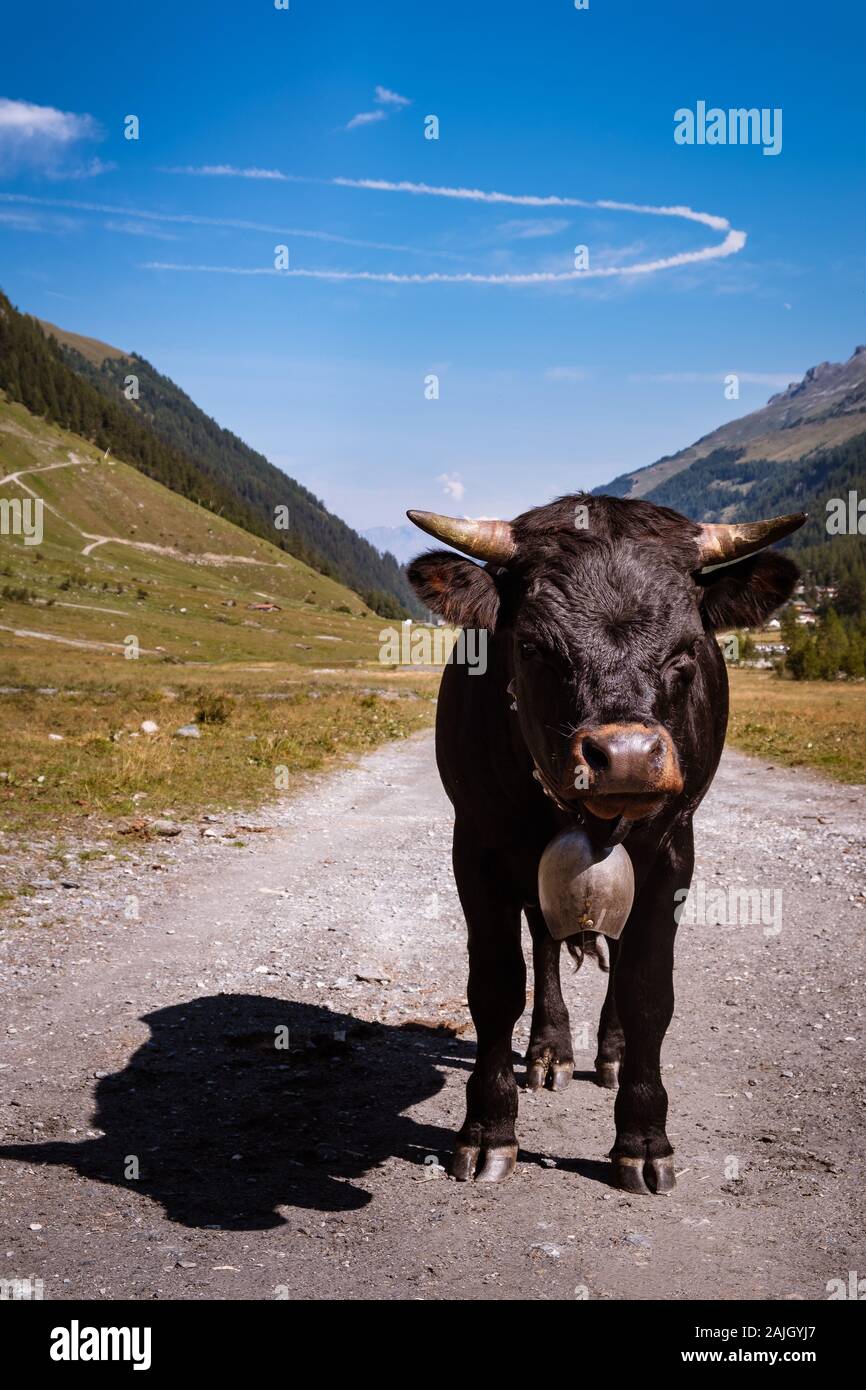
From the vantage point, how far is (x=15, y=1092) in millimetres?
5992

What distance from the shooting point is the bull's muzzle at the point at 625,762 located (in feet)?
12.1

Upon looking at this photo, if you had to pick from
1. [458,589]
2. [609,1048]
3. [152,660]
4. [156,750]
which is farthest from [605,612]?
[152,660]

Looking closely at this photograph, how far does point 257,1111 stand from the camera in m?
5.85

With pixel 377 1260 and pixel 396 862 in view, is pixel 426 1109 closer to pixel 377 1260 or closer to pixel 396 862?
pixel 377 1260

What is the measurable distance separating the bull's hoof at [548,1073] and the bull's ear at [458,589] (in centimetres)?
318

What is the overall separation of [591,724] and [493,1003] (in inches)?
83.6

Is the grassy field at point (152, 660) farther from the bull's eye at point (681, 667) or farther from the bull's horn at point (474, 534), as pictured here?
the bull's eye at point (681, 667)

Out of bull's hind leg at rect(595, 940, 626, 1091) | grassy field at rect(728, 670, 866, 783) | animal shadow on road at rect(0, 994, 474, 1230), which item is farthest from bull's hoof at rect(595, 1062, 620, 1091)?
grassy field at rect(728, 670, 866, 783)

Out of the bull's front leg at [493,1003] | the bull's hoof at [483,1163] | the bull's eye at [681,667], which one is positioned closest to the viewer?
the bull's eye at [681,667]

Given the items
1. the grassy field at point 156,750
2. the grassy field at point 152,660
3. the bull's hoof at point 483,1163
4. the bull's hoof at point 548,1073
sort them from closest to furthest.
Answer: the bull's hoof at point 483,1163
the bull's hoof at point 548,1073
the grassy field at point 156,750
the grassy field at point 152,660

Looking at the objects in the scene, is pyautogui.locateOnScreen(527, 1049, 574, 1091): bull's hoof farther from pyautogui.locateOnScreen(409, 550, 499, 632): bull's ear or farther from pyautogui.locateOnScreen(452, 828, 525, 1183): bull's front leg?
pyautogui.locateOnScreen(409, 550, 499, 632): bull's ear

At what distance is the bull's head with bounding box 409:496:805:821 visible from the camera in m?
3.79

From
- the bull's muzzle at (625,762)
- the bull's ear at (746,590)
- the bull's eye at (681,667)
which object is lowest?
the bull's muzzle at (625,762)

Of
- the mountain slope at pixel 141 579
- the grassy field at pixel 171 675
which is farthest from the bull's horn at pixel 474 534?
the mountain slope at pixel 141 579
